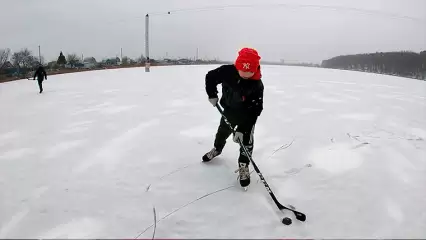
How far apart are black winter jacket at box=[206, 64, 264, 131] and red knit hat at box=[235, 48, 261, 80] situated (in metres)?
0.17

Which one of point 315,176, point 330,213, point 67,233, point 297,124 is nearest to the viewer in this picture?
point 67,233

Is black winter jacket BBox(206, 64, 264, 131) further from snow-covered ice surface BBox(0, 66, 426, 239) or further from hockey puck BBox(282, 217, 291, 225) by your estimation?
hockey puck BBox(282, 217, 291, 225)

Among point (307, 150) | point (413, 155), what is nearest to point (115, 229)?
point (307, 150)

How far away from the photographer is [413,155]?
422 cm

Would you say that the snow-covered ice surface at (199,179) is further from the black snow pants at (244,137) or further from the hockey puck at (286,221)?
the black snow pants at (244,137)

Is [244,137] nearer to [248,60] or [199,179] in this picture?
[199,179]

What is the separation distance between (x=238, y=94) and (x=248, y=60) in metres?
0.44

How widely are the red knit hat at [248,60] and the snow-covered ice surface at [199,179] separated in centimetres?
138

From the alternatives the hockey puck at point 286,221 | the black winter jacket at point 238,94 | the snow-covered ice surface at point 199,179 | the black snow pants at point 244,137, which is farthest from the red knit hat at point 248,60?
the hockey puck at point 286,221

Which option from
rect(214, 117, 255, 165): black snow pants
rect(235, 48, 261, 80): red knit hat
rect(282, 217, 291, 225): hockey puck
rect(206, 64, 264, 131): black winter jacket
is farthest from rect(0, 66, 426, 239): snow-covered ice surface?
rect(235, 48, 261, 80): red knit hat

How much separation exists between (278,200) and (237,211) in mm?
523

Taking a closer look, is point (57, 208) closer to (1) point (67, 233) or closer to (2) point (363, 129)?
(1) point (67, 233)

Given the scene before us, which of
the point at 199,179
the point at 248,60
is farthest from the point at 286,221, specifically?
the point at 248,60

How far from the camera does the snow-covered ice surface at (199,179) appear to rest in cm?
251
